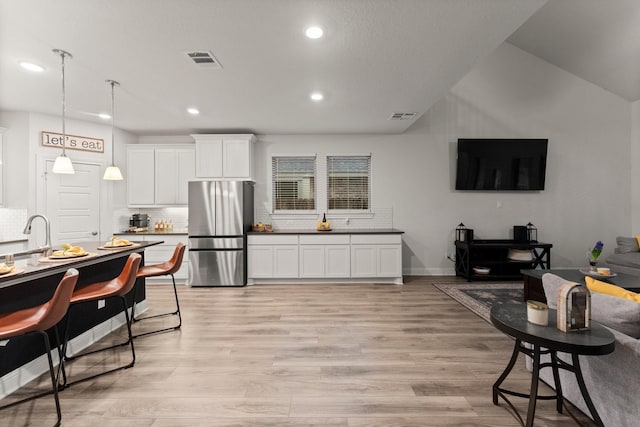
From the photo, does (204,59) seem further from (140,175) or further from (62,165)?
(140,175)

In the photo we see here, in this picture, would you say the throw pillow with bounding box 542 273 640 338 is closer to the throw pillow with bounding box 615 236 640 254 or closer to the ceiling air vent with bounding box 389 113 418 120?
the ceiling air vent with bounding box 389 113 418 120

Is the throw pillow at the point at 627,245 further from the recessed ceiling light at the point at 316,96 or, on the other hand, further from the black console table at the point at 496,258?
the recessed ceiling light at the point at 316,96

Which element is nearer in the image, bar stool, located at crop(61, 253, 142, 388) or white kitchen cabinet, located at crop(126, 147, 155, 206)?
bar stool, located at crop(61, 253, 142, 388)

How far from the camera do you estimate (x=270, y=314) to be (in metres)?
3.66

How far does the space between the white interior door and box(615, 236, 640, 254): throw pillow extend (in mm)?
9072

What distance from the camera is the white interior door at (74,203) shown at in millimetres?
4609

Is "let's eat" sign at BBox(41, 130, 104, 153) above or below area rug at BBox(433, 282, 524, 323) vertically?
above

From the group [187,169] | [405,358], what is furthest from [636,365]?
[187,169]

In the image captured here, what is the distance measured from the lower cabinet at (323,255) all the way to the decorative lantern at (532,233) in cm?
250

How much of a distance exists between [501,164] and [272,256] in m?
4.56

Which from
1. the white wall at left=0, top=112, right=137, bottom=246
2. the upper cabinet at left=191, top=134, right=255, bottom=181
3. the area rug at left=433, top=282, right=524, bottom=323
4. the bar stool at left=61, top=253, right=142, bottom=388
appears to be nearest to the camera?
the bar stool at left=61, top=253, right=142, bottom=388

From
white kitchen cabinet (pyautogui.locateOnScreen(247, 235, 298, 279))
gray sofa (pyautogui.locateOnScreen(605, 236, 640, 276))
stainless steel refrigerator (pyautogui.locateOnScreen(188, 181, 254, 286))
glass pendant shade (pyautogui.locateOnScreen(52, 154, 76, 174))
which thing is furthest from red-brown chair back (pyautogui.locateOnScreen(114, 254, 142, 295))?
gray sofa (pyautogui.locateOnScreen(605, 236, 640, 276))

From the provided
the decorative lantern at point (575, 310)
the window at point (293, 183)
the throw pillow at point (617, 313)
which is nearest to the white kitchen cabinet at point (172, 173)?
the window at point (293, 183)

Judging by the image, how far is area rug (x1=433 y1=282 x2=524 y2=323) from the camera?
3.83m
